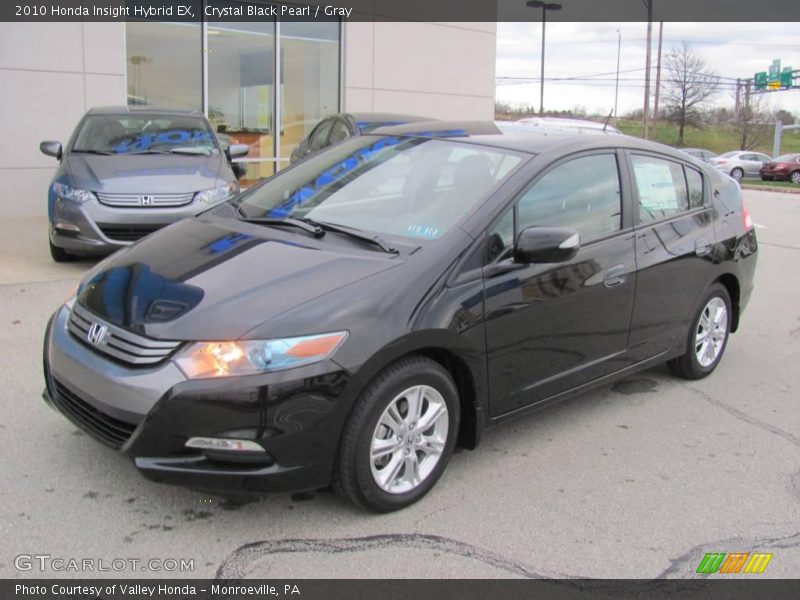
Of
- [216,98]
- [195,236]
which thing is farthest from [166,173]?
[216,98]

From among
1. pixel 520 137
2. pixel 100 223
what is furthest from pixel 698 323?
pixel 100 223

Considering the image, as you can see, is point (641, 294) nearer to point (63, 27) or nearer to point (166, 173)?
point (166, 173)

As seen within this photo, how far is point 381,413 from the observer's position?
3.25m

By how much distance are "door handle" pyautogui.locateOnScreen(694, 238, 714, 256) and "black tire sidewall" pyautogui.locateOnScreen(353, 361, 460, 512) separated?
7.47ft

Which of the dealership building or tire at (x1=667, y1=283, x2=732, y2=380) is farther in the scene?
the dealership building

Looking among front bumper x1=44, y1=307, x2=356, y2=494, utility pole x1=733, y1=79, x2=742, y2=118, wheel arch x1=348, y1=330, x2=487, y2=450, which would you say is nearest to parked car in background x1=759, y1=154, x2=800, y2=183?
utility pole x1=733, y1=79, x2=742, y2=118

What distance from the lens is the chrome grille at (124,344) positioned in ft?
10.1

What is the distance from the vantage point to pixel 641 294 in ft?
14.9

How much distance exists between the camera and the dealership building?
38.5ft

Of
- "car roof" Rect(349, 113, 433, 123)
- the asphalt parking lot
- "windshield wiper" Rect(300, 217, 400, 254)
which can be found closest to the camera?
the asphalt parking lot

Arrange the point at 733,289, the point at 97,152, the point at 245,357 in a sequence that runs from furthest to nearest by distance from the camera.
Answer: the point at 97,152 → the point at 733,289 → the point at 245,357

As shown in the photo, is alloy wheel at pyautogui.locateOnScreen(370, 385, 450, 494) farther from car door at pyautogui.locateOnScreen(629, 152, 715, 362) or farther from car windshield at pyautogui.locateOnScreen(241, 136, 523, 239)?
car door at pyautogui.locateOnScreen(629, 152, 715, 362)

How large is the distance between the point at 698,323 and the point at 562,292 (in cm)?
166

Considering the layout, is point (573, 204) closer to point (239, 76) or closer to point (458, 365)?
point (458, 365)
